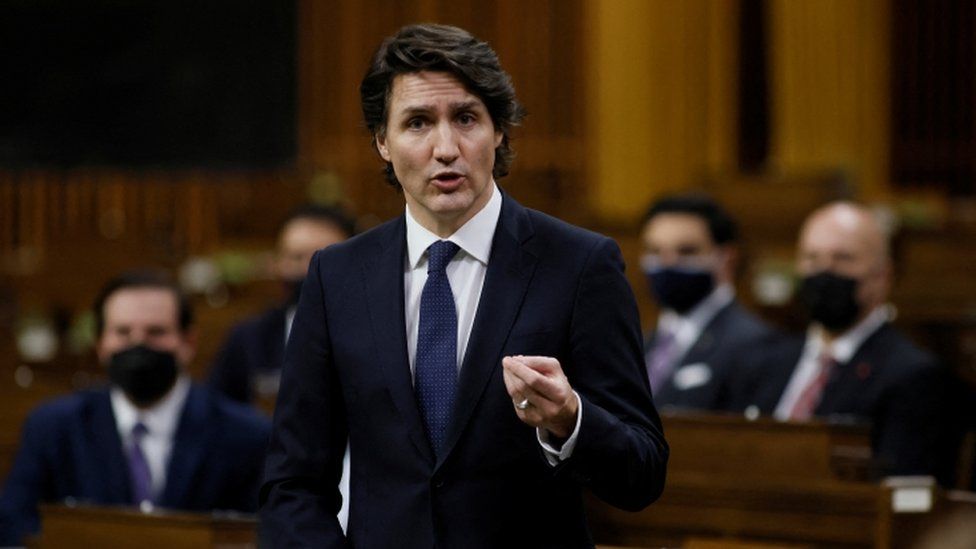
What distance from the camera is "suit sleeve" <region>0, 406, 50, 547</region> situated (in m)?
4.26

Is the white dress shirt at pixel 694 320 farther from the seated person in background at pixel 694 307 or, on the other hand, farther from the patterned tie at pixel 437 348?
the patterned tie at pixel 437 348

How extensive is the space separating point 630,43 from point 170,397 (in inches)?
247

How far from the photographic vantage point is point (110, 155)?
36.8ft

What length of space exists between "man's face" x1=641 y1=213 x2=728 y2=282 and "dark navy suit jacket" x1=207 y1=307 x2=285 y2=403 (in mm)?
1334

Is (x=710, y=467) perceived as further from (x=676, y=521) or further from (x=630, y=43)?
(x=630, y=43)

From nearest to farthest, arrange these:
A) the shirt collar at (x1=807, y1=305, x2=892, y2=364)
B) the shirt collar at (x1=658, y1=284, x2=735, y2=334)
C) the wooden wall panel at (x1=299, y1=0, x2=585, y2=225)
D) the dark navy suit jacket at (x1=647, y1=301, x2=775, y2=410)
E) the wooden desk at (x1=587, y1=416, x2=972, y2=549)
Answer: the wooden desk at (x1=587, y1=416, x2=972, y2=549) → the shirt collar at (x1=807, y1=305, x2=892, y2=364) → the dark navy suit jacket at (x1=647, y1=301, x2=775, y2=410) → the shirt collar at (x1=658, y1=284, x2=735, y2=334) → the wooden wall panel at (x1=299, y1=0, x2=585, y2=225)

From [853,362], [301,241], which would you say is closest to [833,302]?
[853,362]

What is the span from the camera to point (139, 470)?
431 cm

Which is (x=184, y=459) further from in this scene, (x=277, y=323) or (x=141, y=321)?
(x=277, y=323)

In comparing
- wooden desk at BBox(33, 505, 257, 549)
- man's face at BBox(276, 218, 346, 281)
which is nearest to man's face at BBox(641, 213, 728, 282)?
man's face at BBox(276, 218, 346, 281)

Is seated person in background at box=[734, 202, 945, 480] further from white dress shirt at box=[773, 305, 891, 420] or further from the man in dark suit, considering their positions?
the man in dark suit

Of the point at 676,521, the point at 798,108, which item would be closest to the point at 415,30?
the point at 676,521

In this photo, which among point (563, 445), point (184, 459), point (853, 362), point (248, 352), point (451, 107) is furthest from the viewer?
point (248, 352)

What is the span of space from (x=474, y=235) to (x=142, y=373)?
7.39 ft
